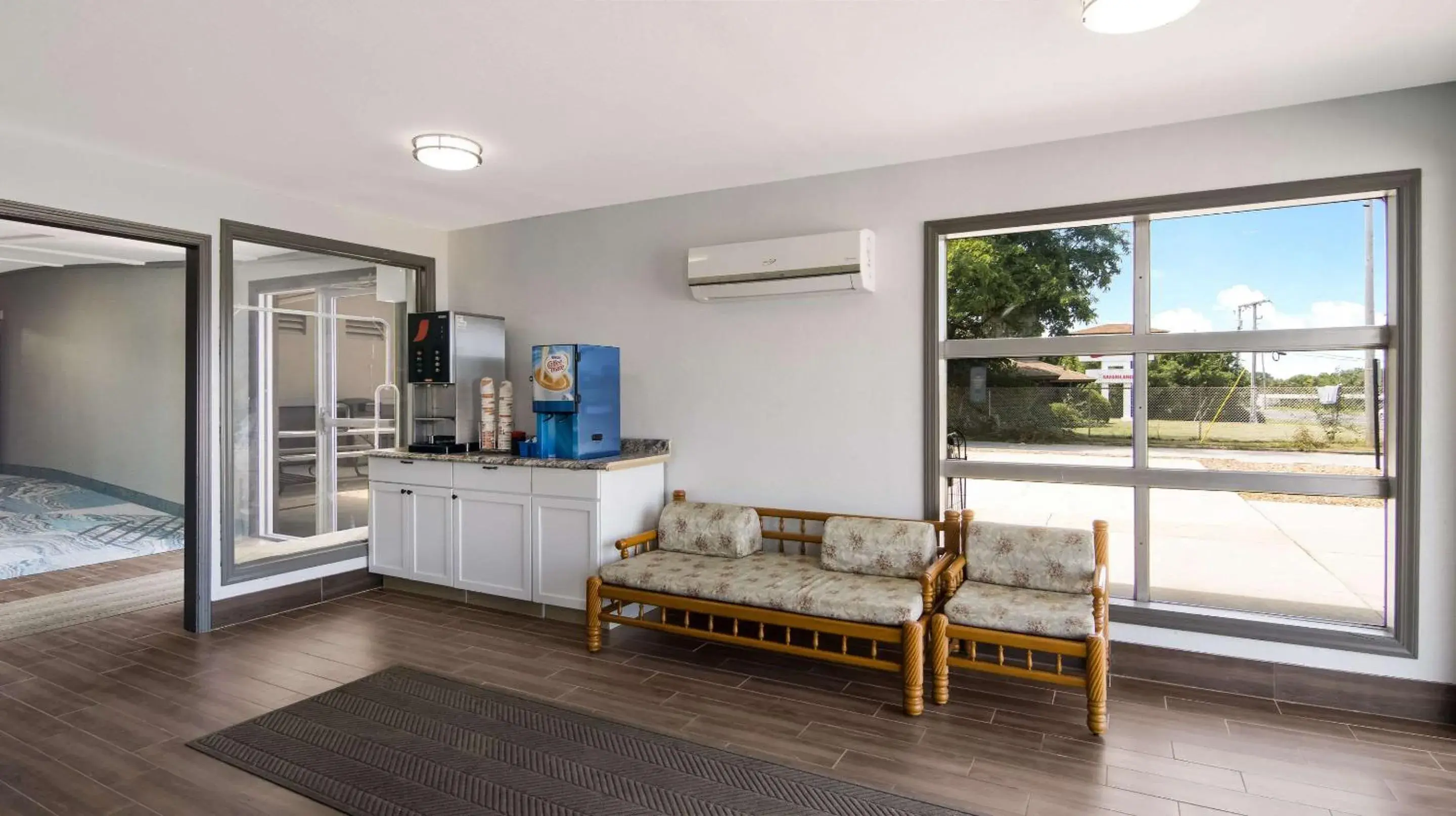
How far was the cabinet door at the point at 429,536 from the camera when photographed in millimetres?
4668

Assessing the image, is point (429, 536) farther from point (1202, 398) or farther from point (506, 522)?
point (1202, 398)

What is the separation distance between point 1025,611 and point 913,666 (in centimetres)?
49

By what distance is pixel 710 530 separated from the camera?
4117mm

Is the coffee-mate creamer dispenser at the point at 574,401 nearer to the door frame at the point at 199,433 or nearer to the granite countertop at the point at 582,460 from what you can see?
the granite countertop at the point at 582,460

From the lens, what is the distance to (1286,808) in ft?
7.78

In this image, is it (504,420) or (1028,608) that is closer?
(1028,608)

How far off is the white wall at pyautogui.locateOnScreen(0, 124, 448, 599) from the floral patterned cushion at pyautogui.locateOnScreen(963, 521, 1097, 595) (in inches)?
153

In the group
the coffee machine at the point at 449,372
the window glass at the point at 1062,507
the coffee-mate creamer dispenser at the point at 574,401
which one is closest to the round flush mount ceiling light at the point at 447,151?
the coffee-mate creamer dispenser at the point at 574,401

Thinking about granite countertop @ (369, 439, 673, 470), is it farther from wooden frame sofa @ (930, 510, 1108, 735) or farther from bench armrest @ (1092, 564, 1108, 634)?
bench armrest @ (1092, 564, 1108, 634)

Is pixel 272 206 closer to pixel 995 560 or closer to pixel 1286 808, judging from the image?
pixel 995 560

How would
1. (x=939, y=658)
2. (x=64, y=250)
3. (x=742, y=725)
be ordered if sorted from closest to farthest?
1. (x=742, y=725)
2. (x=939, y=658)
3. (x=64, y=250)

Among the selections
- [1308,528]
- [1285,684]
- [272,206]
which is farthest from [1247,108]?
[272,206]

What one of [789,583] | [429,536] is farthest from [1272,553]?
[429,536]

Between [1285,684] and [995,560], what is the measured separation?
123 cm
